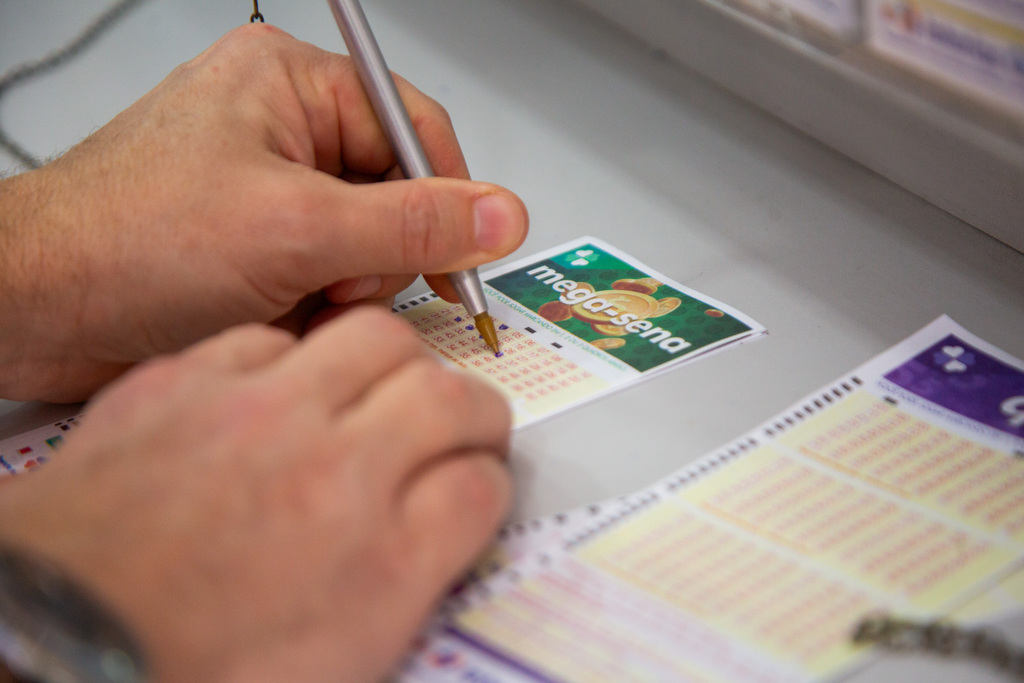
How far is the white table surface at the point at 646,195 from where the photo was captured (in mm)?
595

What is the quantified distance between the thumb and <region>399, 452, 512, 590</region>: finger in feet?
0.63

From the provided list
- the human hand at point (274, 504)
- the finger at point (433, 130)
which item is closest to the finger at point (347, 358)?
the human hand at point (274, 504)

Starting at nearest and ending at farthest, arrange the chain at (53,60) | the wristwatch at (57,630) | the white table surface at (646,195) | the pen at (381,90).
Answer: the wristwatch at (57,630), the white table surface at (646,195), the pen at (381,90), the chain at (53,60)

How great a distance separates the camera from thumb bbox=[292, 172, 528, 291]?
60 cm

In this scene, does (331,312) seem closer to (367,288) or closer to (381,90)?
(367,288)

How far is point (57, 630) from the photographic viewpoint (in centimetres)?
40

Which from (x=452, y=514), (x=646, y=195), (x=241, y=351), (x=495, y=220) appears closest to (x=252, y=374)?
(x=241, y=351)

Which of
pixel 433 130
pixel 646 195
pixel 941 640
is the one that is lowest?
pixel 941 640

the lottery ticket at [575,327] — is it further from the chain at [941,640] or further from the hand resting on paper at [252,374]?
Answer: the chain at [941,640]

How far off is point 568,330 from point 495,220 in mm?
107

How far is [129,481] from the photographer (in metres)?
0.41

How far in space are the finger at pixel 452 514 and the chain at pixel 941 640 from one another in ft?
0.64

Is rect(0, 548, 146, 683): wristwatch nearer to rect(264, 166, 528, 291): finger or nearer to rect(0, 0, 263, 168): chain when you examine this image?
rect(264, 166, 528, 291): finger

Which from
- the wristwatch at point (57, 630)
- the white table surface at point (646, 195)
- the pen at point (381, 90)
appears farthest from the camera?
the pen at point (381, 90)
